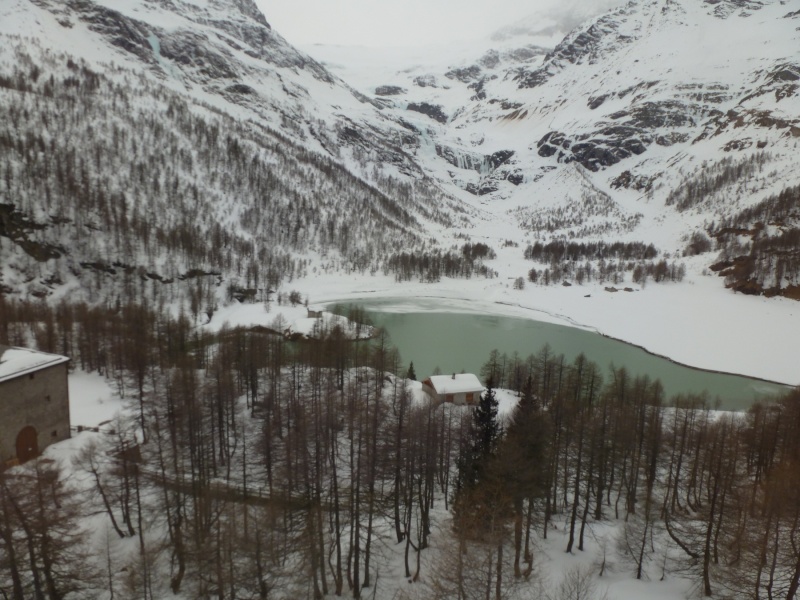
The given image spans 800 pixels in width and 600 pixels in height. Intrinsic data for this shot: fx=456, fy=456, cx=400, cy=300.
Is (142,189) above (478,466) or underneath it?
above

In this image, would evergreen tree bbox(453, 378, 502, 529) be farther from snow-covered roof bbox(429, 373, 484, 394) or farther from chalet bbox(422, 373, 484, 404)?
snow-covered roof bbox(429, 373, 484, 394)

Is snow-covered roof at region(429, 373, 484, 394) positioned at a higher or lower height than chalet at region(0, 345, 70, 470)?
lower

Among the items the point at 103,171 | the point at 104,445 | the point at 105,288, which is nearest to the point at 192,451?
the point at 104,445

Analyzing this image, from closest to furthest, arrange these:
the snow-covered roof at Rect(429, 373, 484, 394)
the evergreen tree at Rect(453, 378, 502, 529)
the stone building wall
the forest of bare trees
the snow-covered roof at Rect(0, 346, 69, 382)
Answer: the forest of bare trees → the evergreen tree at Rect(453, 378, 502, 529) → the stone building wall → the snow-covered roof at Rect(0, 346, 69, 382) → the snow-covered roof at Rect(429, 373, 484, 394)

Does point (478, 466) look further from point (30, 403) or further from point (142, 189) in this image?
point (142, 189)

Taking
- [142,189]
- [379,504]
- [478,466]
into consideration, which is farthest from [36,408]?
[142,189]

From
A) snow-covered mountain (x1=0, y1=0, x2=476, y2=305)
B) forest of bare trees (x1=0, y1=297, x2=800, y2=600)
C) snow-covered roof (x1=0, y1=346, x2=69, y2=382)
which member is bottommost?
forest of bare trees (x1=0, y1=297, x2=800, y2=600)

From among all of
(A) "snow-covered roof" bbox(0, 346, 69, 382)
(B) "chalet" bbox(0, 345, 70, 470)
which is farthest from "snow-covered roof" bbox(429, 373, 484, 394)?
(A) "snow-covered roof" bbox(0, 346, 69, 382)

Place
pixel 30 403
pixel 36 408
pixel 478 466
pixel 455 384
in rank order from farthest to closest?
pixel 455 384 < pixel 36 408 < pixel 30 403 < pixel 478 466
